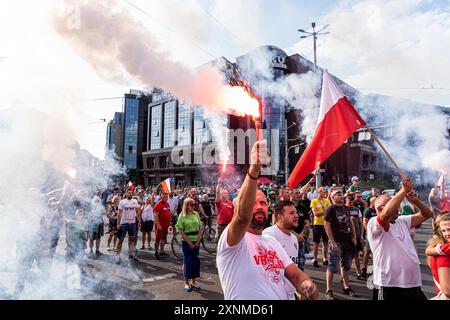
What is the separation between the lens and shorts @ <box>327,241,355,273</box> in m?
5.47

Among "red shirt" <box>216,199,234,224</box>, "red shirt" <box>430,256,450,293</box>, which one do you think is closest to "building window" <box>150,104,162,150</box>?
"red shirt" <box>216,199,234,224</box>

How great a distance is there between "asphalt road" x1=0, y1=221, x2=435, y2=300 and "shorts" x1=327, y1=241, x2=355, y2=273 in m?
0.51

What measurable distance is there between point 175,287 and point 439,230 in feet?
15.5

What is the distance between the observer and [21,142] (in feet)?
20.1

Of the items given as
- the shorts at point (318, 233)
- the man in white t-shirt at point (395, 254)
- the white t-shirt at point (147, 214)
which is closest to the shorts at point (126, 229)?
the white t-shirt at point (147, 214)

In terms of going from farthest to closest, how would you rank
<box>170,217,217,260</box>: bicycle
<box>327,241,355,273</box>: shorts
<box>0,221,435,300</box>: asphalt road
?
<box>170,217,217,260</box>: bicycle → <box>327,241,355,273</box>: shorts → <box>0,221,435,300</box>: asphalt road

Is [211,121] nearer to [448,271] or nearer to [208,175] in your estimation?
[208,175]

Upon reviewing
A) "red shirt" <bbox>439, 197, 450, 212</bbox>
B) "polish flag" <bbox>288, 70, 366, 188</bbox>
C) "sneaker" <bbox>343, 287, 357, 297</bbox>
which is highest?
"polish flag" <bbox>288, 70, 366, 188</bbox>

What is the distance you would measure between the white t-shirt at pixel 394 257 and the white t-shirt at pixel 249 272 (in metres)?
1.79

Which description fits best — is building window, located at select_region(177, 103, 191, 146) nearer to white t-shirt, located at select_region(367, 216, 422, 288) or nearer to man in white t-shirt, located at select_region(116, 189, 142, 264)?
man in white t-shirt, located at select_region(116, 189, 142, 264)

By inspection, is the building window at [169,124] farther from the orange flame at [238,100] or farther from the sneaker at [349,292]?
the sneaker at [349,292]

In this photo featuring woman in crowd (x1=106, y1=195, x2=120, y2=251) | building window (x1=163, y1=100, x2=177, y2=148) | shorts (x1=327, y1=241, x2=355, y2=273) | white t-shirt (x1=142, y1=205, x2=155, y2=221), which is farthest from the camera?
building window (x1=163, y1=100, x2=177, y2=148)
